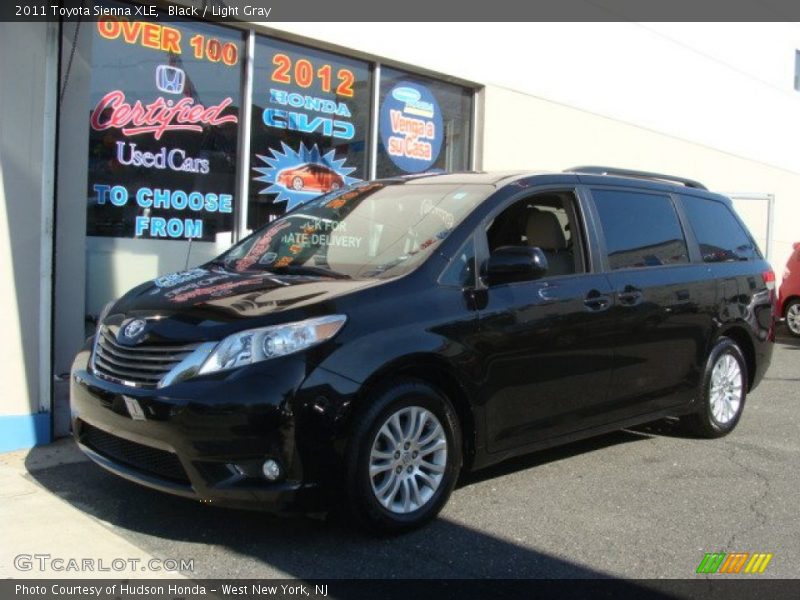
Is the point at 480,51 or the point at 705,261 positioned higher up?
the point at 480,51

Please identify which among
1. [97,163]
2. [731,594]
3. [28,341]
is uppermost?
[97,163]

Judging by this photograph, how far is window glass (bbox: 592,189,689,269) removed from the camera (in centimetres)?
534

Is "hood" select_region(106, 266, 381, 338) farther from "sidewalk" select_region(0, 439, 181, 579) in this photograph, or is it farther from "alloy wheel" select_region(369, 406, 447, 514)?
"sidewalk" select_region(0, 439, 181, 579)

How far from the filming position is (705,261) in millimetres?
6074

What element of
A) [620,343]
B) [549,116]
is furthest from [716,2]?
[620,343]

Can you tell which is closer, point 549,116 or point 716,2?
point 549,116

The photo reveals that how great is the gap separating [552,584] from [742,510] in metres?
1.61

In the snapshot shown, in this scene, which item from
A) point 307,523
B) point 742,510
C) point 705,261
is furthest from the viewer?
point 705,261

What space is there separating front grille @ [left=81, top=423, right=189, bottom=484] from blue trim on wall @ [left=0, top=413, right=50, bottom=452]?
4.52 feet

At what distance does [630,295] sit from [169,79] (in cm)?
440

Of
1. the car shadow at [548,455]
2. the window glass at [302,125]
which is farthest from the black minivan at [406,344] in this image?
the window glass at [302,125]

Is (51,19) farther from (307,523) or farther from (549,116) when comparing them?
(549,116)

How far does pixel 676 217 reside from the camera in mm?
5980

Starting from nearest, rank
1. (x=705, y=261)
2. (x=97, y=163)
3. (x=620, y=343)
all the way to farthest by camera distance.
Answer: (x=620, y=343) → (x=705, y=261) → (x=97, y=163)
